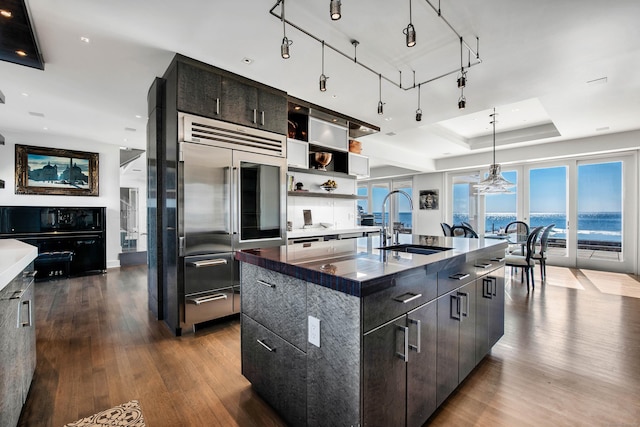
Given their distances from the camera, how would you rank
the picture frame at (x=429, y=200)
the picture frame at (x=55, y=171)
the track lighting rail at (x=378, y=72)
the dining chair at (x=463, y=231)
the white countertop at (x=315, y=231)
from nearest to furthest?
the track lighting rail at (x=378, y=72), the white countertop at (x=315, y=231), the picture frame at (x=55, y=171), the dining chair at (x=463, y=231), the picture frame at (x=429, y=200)

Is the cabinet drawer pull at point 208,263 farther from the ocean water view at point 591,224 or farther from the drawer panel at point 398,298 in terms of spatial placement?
the ocean water view at point 591,224

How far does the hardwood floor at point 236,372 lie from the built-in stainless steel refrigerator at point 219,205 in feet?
1.27

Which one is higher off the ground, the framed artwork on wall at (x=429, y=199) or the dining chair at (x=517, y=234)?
the framed artwork on wall at (x=429, y=199)

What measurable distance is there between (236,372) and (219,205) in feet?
5.33

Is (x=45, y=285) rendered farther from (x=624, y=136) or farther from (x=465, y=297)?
(x=624, y=136)

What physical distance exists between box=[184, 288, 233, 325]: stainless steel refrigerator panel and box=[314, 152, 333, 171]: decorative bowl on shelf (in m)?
2.37

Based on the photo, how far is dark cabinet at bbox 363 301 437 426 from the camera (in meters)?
1.27

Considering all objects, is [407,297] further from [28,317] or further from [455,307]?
[28,317]

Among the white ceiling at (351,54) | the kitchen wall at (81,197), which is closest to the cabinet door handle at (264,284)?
the white ceiling at (351,54)

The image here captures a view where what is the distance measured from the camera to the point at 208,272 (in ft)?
10.0

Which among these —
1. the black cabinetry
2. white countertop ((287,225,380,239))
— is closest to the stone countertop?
white countertop ((287,225,380,239))

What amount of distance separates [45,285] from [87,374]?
12.8 ft

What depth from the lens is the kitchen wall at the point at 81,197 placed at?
5.40m

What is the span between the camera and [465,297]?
1.94 meters
